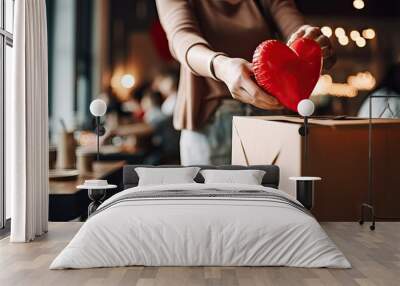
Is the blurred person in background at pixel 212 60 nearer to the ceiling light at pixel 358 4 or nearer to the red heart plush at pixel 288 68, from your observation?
the red heart plush at pixel 288 68

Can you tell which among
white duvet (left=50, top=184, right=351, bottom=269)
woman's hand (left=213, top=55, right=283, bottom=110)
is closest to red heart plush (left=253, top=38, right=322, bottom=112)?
woman's hand (left=213, top=55, right=283, bottom=110)

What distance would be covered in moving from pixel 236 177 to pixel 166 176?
0.73 metres

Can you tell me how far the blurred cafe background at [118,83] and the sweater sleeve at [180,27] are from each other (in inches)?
3.4

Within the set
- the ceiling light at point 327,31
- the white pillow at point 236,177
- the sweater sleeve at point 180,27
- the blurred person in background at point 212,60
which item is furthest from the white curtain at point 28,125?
the ceiling light at point 327,31

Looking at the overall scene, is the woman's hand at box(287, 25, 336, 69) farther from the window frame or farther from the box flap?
the window frame

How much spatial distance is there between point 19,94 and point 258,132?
256cm

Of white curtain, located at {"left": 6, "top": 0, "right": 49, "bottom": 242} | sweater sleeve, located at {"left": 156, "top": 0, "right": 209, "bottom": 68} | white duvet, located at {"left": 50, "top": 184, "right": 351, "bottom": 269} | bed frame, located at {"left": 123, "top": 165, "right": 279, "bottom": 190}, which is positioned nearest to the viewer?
white duvet, located at {"left": 50, "top": 184, "right": 351, "bottom": 269}

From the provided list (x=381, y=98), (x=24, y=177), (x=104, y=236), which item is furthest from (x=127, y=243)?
Answer: (x=381, y=98)

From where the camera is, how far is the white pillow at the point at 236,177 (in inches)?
264

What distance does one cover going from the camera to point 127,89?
23.7 feet

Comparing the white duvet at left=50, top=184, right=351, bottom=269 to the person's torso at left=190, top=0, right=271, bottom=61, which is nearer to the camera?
the white duvet at left=50, top=184, right=351, bottom=269

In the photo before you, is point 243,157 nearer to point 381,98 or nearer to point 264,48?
point 264,48

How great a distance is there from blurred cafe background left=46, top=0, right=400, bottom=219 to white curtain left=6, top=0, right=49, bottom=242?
2.59 ft

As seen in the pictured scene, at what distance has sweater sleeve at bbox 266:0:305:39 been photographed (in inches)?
289
